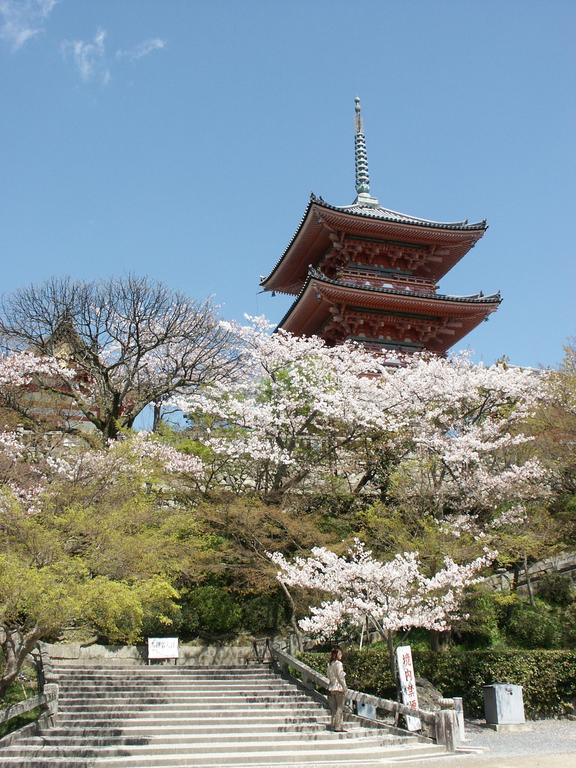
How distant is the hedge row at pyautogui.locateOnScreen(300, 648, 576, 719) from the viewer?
50.4 ft

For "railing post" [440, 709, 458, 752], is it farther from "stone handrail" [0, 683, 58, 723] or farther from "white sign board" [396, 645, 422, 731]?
"stone handrail" [0, 683, 58, 723]

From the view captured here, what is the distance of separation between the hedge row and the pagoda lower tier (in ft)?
48.4

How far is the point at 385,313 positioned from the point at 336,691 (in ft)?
60.3

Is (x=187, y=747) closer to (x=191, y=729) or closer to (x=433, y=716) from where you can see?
(x=191, y=729)

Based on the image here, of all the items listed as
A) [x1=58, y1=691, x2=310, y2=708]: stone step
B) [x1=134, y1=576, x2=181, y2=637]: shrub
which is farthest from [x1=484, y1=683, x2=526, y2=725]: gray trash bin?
[x1=134, y1=576, x2=181, y2=637]: shrub

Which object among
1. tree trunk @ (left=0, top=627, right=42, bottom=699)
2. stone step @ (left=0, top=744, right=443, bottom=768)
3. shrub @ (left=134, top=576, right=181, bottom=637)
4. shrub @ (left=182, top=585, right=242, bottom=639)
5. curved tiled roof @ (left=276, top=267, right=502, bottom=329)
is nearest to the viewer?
stone step @ (left=0, top=744, right=443, bottom=768)

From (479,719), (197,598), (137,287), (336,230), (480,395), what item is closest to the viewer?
(479,719)

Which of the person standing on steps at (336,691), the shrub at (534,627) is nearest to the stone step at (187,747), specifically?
the person standing on steps at (336,691)

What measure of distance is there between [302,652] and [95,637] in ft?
17.1

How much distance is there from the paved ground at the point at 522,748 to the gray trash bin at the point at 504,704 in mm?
289

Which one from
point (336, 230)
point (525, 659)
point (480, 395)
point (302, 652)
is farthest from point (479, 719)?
point (336, 230)

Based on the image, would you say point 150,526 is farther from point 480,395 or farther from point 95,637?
point 480,395

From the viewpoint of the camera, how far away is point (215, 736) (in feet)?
40.5

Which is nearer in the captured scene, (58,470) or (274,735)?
(274,735)
